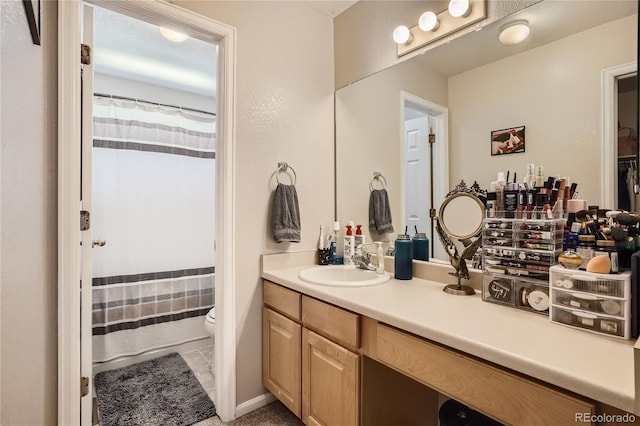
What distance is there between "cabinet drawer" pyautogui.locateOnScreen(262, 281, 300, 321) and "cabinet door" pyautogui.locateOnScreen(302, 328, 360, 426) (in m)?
0.13

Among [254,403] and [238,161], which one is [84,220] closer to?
[238,161]

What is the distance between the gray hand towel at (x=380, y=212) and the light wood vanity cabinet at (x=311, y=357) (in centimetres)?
68

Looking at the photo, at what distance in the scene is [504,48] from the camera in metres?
1.33

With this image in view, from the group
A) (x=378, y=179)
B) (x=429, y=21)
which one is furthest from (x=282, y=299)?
(x=429, y=21)

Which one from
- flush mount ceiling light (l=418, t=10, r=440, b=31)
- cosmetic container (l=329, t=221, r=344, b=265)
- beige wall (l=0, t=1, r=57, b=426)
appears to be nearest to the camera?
beige wall (l=0, t=1, r=57, b=426)

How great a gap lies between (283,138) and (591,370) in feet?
5.43

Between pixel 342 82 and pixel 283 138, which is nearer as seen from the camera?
pixel 283 138

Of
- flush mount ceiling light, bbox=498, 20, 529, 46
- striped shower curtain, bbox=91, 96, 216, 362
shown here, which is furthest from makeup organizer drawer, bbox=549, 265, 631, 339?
striped shower curtain, bbox=91, 96, 216, 362

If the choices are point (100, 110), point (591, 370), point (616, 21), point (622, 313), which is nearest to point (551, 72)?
point (616, 21)

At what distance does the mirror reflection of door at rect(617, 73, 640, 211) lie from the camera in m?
1.02

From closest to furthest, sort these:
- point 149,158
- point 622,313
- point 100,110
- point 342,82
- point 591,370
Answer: point 591,370 < point 622,313 < point 342,82 < point 100,110 < point 149,158

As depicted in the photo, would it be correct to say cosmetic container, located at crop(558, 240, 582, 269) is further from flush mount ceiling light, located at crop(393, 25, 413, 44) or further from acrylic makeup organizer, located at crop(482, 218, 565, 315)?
flush mount ceiling light, located at crop(393, 25, 413, 44)

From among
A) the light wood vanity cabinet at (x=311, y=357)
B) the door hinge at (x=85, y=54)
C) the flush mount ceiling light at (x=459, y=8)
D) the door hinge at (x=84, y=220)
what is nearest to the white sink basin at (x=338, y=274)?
the light wood vanity cabinet at (x=311, y=357)

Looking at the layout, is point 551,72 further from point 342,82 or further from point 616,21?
point 342,82
